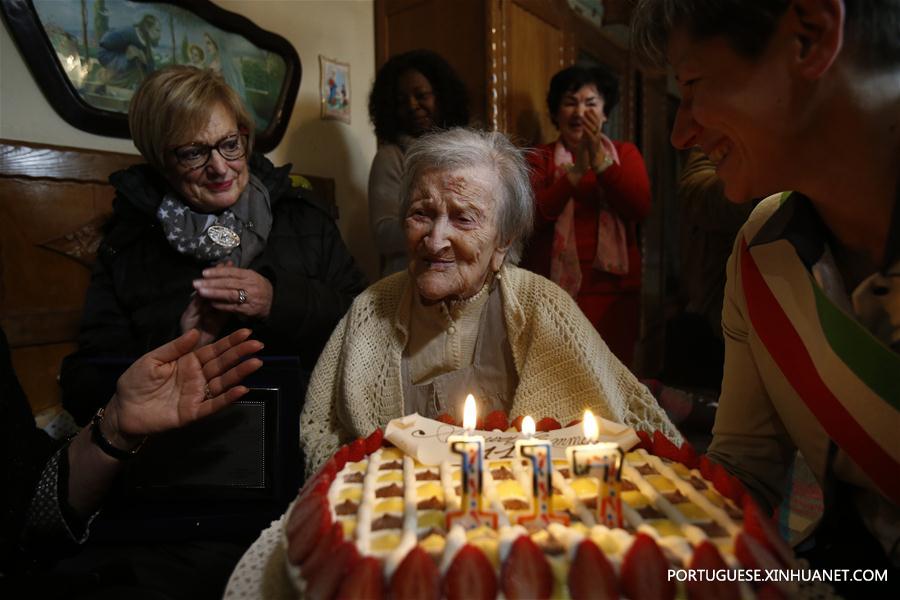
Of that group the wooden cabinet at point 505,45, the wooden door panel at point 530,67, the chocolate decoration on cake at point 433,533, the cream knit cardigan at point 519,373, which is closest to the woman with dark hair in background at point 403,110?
the wooden cabinet at point 505,45

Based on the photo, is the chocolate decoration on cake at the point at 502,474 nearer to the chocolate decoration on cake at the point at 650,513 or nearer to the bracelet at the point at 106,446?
the chocolate decoration on cake at the point at 650,513

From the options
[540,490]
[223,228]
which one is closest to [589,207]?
[223,228]

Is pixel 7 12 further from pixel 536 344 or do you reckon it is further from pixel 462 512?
pixel 462 512

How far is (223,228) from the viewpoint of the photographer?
2078 millimetres

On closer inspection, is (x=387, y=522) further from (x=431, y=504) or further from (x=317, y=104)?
(x=317, y=104)

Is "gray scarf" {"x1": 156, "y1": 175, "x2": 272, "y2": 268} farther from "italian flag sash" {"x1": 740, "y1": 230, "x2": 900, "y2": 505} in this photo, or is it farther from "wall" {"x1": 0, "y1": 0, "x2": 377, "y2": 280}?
"italian flag sash" {"x1": 740, "y1": 230, "x2": 900, "y2": 505}

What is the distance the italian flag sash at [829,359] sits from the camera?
0.90 metres

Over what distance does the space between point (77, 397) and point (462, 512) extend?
1390 mm

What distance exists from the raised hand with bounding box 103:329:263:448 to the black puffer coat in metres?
0.52

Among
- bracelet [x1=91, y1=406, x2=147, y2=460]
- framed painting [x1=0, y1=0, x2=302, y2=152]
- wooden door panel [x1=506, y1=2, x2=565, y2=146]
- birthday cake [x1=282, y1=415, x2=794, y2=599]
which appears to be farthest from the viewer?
wooden door panel [x1=506, y1=2, x2=565, y2=146]

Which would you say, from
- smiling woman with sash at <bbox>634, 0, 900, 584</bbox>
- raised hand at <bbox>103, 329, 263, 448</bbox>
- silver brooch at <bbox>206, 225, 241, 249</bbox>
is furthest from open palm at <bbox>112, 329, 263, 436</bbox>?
smiling woman with sash at <bbox>634, 0, 900, 584</bbox>

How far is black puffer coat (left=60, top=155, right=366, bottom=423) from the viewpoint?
1.99 meters

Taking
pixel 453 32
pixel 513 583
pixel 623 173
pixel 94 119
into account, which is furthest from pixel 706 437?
pixel 94 119

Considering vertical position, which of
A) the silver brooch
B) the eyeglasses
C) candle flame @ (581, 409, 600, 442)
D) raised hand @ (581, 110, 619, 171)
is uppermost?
raised hand @ (581, 110, 619, 171)
